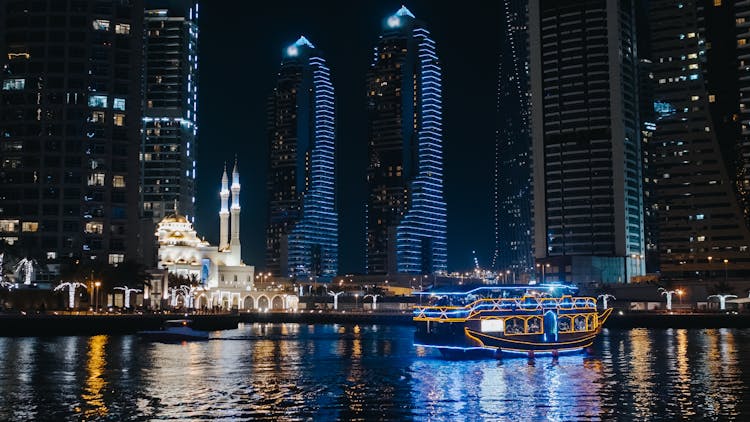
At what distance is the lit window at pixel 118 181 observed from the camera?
155m

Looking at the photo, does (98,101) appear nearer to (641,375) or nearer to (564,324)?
(564,324)

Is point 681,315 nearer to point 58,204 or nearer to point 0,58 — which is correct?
point 58,204

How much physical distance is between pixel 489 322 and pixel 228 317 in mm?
87538

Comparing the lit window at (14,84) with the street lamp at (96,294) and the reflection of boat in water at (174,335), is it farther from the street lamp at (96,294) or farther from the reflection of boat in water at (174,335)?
the reflection of boat in water at (174,335)

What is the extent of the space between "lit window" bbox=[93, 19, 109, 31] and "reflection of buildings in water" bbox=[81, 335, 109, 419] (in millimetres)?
81549

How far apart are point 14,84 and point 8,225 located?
83.5 feet

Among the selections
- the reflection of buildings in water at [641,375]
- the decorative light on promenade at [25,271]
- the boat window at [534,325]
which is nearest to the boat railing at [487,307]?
the boat window at [534,325]

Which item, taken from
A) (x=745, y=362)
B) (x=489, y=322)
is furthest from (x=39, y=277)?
(x=745, y=362)

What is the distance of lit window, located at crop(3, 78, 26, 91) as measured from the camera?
153 m

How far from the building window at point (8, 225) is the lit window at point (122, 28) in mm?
39128

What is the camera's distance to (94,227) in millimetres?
152125

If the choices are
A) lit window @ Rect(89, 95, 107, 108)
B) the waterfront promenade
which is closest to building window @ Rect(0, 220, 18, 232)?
lit window @ Rect(89, 95, 107, 108)

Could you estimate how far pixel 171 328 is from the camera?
120688 millimetres

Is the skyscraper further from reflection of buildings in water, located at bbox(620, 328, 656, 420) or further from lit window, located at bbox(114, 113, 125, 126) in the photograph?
reflection of buildings in water, located at bbox(620, 328, 656, 420)
